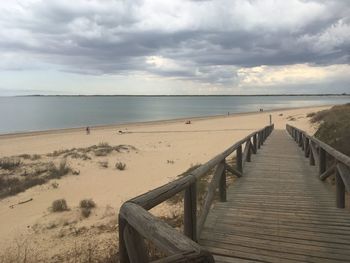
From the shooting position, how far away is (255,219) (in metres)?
5.98

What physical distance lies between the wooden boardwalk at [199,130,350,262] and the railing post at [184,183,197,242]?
252 millimetres

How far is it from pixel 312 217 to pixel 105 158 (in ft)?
41.7

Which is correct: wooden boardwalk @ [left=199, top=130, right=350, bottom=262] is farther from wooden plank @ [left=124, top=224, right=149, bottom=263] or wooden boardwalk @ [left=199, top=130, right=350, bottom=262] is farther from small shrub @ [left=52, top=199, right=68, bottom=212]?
small shrub @ [left=52, top=199, right=68, bottom=212]

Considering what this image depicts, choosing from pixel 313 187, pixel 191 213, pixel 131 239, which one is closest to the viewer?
pixel 131 239

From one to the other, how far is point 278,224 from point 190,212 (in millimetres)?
1627

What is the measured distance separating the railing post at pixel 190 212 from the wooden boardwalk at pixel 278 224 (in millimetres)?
252

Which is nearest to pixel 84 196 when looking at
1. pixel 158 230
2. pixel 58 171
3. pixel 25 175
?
pixel 58 171

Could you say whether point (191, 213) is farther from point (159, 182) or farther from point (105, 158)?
point (105, 158)

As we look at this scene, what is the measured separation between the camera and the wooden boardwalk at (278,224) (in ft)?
15.1

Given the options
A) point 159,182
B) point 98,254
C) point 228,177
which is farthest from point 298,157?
point 98,254

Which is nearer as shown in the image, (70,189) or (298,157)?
(70,189)

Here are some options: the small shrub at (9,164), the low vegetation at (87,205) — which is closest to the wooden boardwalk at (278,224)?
the low vegetation at (87,205)

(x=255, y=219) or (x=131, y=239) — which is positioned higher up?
(x=131, y=239)

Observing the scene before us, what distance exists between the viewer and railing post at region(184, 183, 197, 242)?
4.73m
